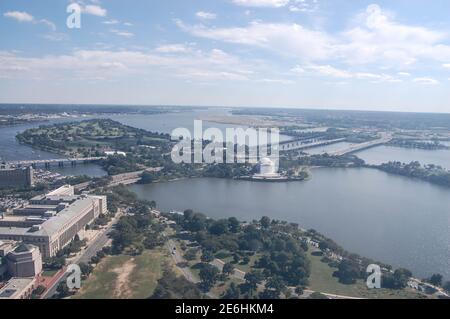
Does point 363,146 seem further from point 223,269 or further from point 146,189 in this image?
point 223,269

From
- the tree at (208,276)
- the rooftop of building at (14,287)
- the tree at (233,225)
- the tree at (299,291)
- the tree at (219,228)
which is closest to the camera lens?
the rooftop of building at (14,287)

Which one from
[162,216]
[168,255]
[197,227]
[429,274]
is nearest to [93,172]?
[162,216]

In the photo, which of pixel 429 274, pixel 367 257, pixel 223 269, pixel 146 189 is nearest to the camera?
pixel 223 269

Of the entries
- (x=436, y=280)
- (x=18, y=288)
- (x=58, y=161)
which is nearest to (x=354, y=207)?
(x=436, y=280)

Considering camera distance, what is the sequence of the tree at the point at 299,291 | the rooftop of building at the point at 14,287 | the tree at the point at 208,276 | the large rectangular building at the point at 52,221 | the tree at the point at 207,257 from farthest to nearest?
the large rectangular building at the point at 52,221
the tree at the point at 207,257
the tree at the point at 208,276
the tree at the point at 299,291
the rooftop of building at the point at 14,287

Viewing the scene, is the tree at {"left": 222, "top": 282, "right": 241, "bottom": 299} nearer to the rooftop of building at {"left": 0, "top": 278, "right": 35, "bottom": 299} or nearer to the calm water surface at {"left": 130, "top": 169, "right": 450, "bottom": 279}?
the rooftop of building at {"left": 0, "top": 278, "right": 35, "bottom": 299}

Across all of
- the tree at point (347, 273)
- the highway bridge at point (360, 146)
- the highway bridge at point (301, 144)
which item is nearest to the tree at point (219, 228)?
the tree at point (347, 273)

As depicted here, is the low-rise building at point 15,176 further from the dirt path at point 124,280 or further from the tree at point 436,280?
the tree at point 436,280
